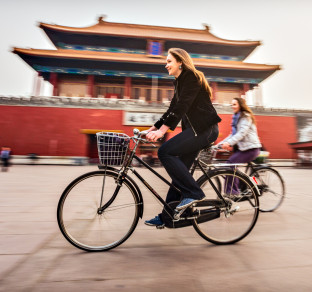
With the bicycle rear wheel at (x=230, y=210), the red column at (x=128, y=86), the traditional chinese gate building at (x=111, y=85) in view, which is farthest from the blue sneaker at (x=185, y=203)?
the red column at (x=128, y=86)

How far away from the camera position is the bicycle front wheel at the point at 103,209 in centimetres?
179

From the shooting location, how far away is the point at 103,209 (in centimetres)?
187

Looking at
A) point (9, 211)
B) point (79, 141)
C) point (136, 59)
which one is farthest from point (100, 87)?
point (9, 211)

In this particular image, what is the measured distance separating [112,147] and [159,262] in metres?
0.86

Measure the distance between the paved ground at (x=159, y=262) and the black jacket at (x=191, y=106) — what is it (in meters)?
0.95

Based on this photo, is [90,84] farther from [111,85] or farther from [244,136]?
[244,136]

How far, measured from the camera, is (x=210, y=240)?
6.44 ft

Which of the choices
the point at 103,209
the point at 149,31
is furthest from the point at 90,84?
the point at 103,209

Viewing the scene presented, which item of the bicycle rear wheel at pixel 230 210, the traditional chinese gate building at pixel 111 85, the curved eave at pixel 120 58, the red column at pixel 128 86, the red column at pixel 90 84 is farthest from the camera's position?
the red column at pixel 128 86

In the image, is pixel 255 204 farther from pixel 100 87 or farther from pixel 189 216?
pixel 100 87

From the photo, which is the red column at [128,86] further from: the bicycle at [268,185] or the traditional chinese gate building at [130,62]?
the bicycle at [268,185]

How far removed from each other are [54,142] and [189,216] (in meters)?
14.6

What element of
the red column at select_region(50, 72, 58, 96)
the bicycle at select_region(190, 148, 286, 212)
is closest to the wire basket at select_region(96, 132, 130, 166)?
the bicycle at select_region(190, 148, 286, 212)

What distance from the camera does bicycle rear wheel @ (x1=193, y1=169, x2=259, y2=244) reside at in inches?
78.8
